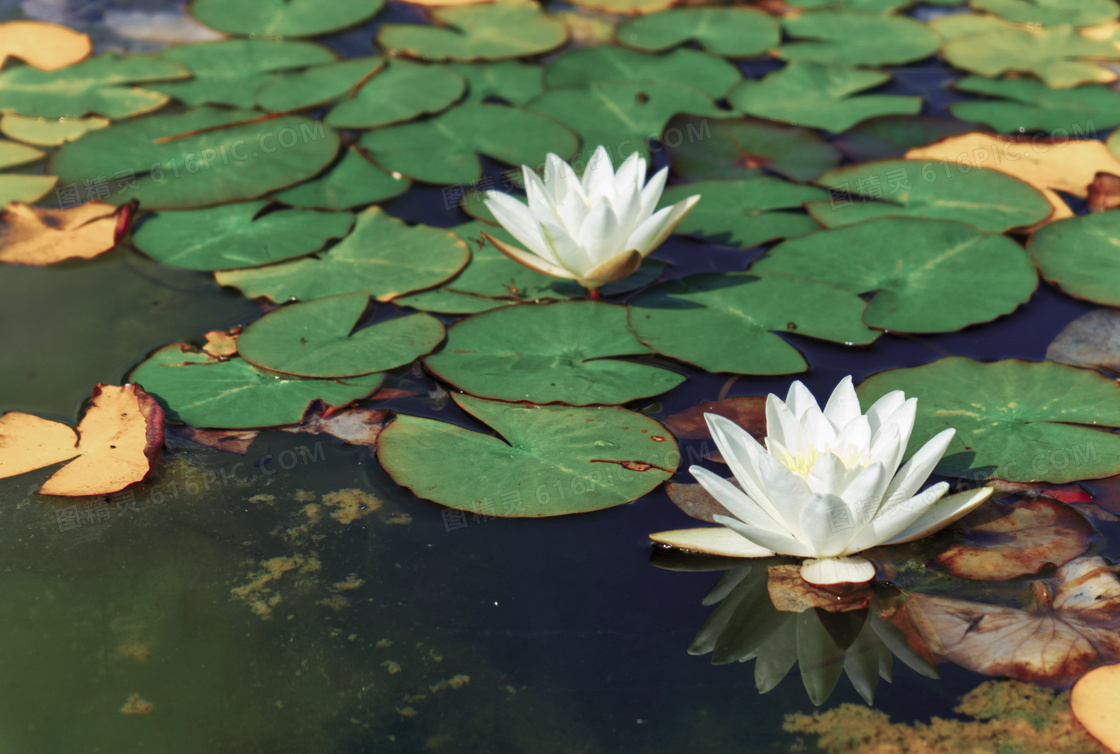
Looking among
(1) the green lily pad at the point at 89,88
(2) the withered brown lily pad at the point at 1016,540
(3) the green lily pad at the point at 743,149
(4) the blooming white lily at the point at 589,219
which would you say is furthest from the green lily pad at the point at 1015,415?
(1) the green lily pad at the point at 89,88

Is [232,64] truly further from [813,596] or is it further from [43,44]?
[813,596]

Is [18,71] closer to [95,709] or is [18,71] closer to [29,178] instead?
[29,178]

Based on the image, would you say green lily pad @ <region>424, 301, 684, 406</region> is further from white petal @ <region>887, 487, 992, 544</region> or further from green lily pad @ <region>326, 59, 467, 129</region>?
green lily pad @ <region>326, 59, 467, 129</region>

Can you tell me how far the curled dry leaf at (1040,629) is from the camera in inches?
76.0

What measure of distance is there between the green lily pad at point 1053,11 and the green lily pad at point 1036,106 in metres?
0.80

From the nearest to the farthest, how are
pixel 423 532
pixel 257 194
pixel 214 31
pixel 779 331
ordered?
pixel 423 532 → pixel 779 331 → pixel 257 194 → pixel 214 31

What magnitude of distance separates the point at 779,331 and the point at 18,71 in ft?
12.7

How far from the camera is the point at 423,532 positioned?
2.29m

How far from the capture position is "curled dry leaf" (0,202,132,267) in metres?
3.30

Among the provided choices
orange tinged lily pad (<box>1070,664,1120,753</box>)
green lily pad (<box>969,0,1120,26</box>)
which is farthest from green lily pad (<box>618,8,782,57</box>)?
orange tinged lily pad (<box>1070,664,1120,753</box>)

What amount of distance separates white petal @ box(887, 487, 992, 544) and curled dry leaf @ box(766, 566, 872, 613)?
0.15 meters

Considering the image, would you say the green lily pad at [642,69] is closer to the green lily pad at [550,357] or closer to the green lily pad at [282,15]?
the green lily pad at [282,15]

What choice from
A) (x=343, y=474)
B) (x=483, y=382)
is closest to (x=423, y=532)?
(x=343, y=474)

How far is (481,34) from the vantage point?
478cm
